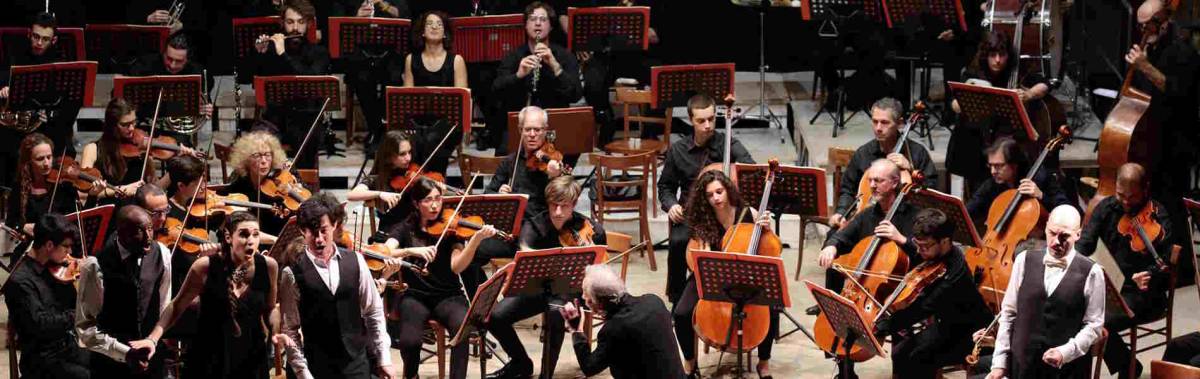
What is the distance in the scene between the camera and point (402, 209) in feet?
25.3

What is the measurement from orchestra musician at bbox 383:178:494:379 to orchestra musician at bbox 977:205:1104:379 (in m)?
2.20

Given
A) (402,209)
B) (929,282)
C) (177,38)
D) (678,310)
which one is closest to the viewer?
(929,282)

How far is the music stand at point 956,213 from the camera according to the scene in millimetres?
6953

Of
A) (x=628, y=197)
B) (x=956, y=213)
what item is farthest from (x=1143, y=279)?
(x=628, y=197)

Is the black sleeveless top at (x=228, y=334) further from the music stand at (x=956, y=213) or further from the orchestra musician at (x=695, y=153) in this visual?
the music stand at (x=956, y=213)

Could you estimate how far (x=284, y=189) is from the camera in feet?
25.3

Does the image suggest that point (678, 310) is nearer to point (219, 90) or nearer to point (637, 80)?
point (637, 80)

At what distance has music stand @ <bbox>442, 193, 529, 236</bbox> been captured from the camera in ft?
23.2

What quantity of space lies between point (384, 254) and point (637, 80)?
457 centimetres

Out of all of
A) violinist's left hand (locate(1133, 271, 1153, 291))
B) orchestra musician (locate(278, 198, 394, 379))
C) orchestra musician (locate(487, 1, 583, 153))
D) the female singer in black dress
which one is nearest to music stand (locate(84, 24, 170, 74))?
the female singer in black dress

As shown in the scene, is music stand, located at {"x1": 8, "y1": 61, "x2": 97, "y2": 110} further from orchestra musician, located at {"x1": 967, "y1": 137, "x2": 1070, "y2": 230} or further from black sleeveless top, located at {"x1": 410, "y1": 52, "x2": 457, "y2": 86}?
orchestra musician, located at {"x1": 967, "y1": 137, "x2": 1070, "y2": 230}

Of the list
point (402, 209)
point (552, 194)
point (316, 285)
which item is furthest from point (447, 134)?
point (316, 285)

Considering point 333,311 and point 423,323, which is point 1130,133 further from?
point 333,311

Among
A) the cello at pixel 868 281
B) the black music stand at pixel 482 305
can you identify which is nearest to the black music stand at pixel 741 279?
the cello at pixel 868 281
